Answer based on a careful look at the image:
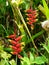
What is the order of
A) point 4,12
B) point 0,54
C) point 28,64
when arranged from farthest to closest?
point 4,12 < point 0,54 < point 28,64

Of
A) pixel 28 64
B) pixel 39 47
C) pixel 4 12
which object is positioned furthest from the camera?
pixel 4 12

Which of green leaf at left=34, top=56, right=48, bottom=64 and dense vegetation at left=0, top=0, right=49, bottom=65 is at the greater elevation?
dense vegetation at left=0, top=0, right=49, bottom=65

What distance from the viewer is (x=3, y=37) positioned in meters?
1.38

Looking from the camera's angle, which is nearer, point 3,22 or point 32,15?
point 32,15

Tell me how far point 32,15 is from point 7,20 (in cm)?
25

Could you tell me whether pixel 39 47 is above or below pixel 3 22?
below

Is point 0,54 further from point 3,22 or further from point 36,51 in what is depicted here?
point 3,22

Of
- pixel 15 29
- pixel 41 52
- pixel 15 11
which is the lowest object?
pixel 41 52

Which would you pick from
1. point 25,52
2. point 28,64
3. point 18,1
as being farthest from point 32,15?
point 28,64

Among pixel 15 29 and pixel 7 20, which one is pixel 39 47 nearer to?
pixel 15 29

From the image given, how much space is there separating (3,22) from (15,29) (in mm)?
140

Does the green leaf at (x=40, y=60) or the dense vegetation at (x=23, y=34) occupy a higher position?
the dense vegetation at (x=23, y=34)

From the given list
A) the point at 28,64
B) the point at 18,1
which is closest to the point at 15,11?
the point at 18,1

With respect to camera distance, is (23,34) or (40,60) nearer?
(40,60)
